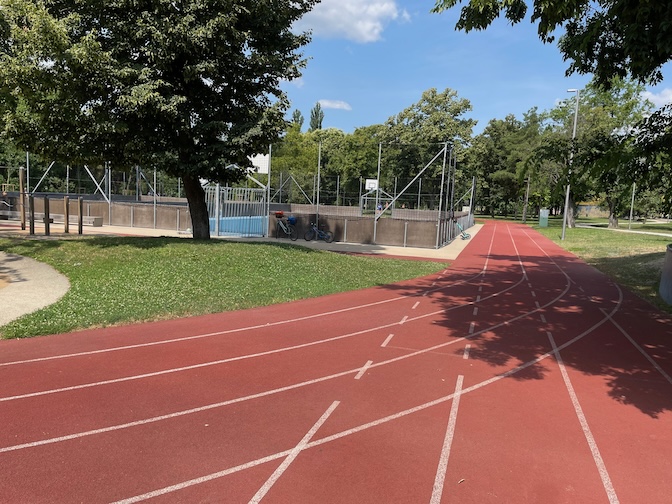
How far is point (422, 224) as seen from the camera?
2528cm

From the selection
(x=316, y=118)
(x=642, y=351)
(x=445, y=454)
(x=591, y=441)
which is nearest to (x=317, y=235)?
(x=642, y=351)

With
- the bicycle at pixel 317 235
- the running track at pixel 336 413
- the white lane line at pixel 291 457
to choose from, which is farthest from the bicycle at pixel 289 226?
the white lane line at pixel 291 457

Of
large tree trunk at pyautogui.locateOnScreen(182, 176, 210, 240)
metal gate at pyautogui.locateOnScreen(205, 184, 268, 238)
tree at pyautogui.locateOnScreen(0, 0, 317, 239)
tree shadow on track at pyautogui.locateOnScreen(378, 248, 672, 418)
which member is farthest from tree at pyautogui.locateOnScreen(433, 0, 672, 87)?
metal gate at pyautogui.locateOnScreen(205, 184, 268, 238)

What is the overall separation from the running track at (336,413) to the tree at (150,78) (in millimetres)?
8042

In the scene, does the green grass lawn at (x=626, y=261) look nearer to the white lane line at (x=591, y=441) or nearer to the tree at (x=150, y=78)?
the white lane line at (x=591, y=441)

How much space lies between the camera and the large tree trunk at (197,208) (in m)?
17.0

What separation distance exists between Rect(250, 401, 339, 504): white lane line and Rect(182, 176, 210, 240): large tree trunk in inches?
524

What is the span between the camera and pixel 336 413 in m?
5.10

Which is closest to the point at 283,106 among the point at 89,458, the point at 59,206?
the point at 89,458

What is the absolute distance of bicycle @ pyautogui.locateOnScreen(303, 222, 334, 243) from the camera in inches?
1032

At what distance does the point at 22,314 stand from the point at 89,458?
572 centimetres

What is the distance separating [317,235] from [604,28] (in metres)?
18.4

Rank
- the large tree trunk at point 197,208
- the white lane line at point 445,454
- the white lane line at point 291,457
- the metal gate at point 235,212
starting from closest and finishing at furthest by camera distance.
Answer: the white lane line at point 291,457 < the white lane line at point 445,454 < the large tree trunk at point 197,208 < the metal gate at point 235,212

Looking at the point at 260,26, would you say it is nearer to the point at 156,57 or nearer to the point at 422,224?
the point at 156,57
